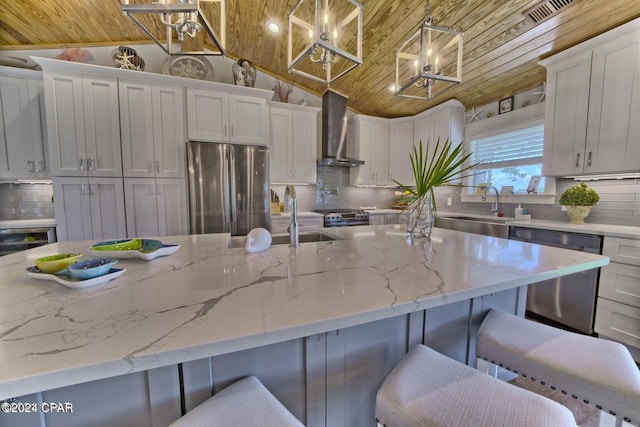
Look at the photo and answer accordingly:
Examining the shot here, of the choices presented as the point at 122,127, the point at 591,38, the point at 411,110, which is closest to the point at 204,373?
the point at 122,127

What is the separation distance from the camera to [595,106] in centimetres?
214

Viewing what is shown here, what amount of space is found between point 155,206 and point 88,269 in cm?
210

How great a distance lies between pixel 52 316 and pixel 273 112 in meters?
3.16

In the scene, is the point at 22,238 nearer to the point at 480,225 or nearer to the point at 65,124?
the point at 65,124

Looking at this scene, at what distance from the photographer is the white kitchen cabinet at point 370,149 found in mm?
3857

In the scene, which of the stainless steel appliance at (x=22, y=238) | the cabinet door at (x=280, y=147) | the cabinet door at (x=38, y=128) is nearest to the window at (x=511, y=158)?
the cabinet door at (x=280, y=147)

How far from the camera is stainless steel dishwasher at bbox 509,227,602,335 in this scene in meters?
1.92

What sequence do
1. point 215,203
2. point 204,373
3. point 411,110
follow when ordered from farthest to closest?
point 411,110, point 215,203, point 204,373

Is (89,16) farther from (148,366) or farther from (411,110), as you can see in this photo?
(411,110)

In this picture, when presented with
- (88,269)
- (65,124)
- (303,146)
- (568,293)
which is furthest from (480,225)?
(65,124)

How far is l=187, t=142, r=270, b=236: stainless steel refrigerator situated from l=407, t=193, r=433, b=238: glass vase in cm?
A: 184

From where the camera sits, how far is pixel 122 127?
7.98 feet

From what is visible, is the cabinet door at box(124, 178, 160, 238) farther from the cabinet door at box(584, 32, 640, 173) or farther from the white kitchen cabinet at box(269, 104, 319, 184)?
the cabinet door at box(584, 32, 640, 173)

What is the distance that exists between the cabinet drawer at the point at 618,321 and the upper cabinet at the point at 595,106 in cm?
112
